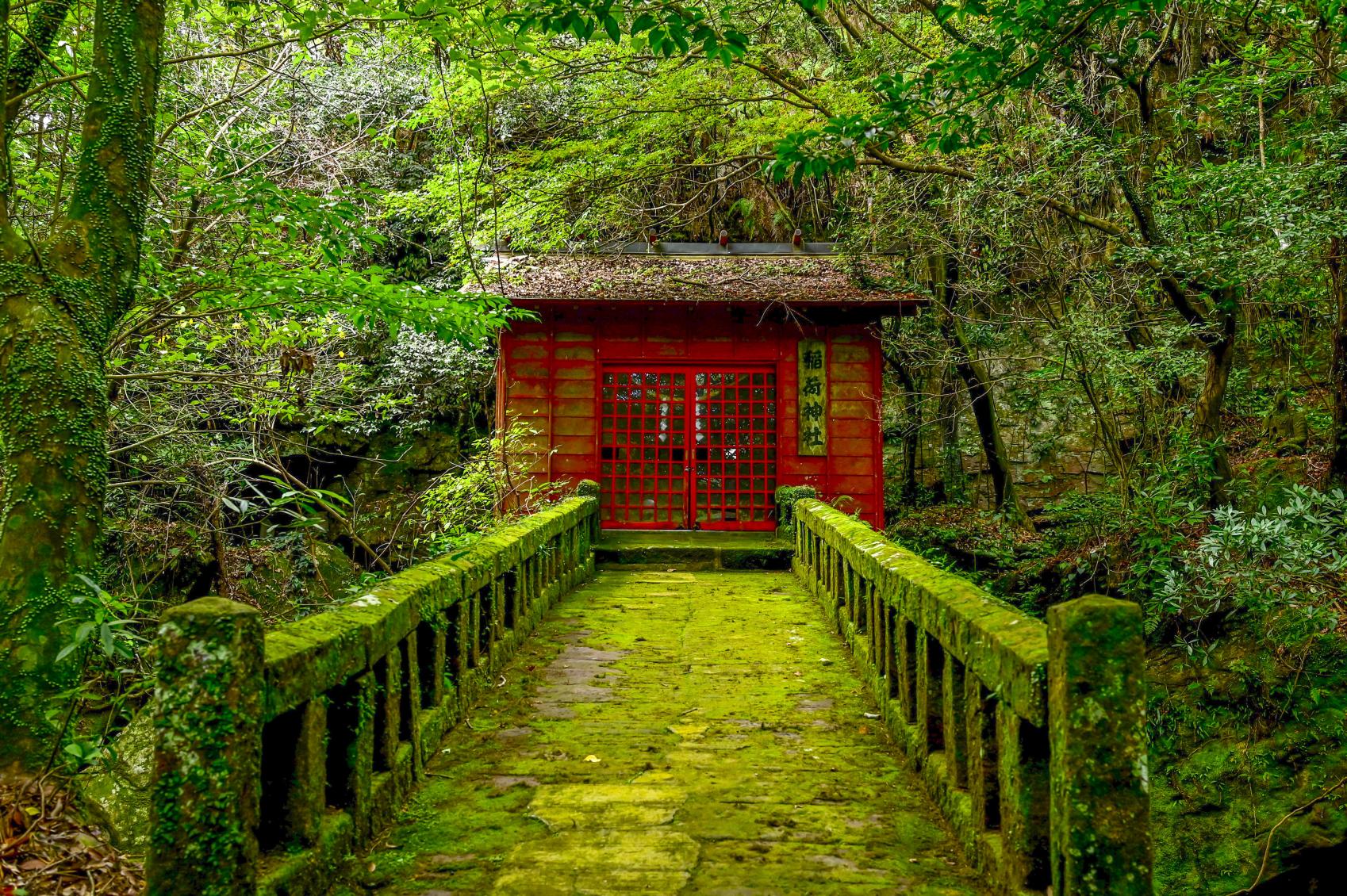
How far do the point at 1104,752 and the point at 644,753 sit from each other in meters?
2.60

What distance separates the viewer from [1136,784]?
249 centimetres

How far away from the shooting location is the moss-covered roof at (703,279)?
12984mm

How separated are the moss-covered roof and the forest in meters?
0.31

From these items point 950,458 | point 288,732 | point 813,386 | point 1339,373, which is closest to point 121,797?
point 288,732

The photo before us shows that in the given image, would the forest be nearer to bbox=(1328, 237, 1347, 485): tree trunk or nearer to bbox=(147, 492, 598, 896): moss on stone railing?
bbox=(1328, 237, 1347, 485): tree trunk

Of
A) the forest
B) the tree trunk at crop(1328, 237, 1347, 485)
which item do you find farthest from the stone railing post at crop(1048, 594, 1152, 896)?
the tree trunk at crop(1328, 237, 1347, 485)

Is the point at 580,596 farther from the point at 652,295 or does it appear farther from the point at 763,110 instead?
the point at 763,110

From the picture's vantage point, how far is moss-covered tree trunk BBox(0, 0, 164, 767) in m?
4.38

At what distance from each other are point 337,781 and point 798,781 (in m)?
2.05

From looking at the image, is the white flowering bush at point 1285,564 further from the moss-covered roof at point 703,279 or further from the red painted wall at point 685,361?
the red painted wall at point 685,361

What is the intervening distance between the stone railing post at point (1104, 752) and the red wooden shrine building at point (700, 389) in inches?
440

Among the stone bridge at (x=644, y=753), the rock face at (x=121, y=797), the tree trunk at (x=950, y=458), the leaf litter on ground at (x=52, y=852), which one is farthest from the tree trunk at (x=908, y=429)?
the leaf litter on ground at (x=52, y=852)

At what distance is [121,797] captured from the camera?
4.20 meters

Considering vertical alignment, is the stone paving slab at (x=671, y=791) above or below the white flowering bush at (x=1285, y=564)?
below
